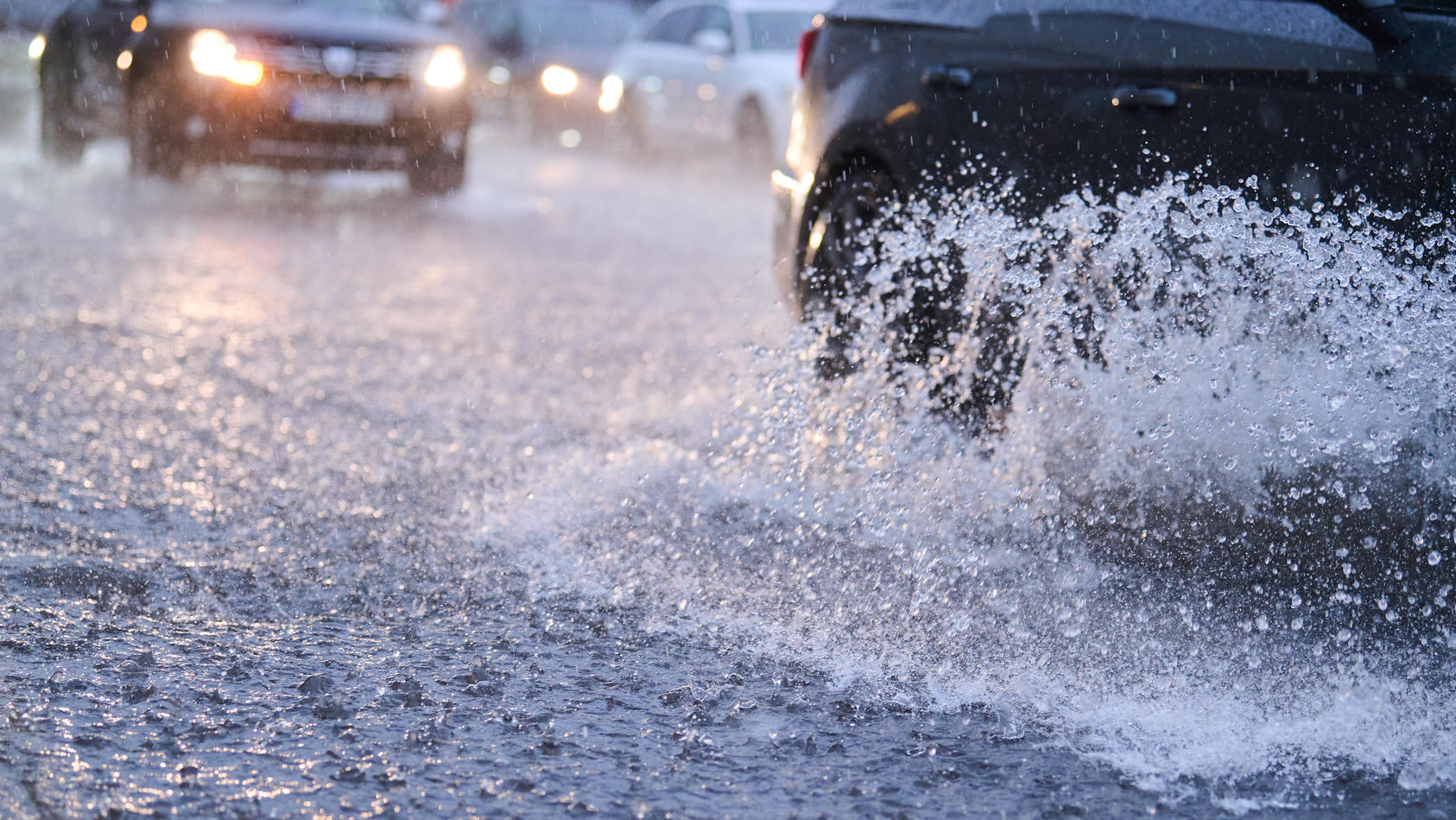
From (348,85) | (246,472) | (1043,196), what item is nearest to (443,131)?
(348,85)

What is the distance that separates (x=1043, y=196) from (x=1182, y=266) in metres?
0.50

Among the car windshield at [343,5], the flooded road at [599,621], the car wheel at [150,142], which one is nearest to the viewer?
the flooded road at [599,621]

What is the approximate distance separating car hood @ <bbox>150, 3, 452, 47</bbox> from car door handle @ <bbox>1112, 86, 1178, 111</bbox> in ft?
24.7

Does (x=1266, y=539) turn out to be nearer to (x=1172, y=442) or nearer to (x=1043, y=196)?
(x=1172, y=442)

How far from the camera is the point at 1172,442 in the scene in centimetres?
357

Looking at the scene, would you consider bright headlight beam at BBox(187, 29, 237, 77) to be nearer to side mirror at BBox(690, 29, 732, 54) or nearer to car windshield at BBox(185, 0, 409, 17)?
car windshield at BBox(185, 0, 409, 17)

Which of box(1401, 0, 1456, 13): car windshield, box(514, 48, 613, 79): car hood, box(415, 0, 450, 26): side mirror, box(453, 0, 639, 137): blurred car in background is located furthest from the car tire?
box(514, 48, 613, 79): car hood

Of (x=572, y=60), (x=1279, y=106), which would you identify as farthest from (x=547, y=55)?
(x=1279, y=106)

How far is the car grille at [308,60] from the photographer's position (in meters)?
10.1

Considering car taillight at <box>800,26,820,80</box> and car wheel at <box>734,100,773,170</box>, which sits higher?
car taillight at <box>800,26,820,80</box>

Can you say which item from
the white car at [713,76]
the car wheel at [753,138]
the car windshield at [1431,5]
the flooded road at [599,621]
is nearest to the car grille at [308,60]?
the white car at [713,76]

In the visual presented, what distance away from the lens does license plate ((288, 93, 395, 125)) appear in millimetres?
10141

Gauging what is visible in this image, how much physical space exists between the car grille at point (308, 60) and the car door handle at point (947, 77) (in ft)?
22.0

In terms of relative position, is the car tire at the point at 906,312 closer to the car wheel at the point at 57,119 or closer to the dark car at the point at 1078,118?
the dark car at the point at 1078,118
